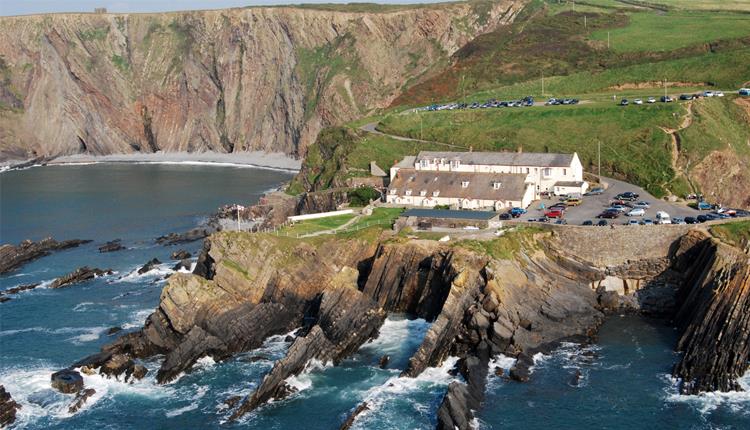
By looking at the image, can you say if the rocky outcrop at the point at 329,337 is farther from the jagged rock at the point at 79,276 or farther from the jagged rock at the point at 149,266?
the jagged rock at the point at 79,276

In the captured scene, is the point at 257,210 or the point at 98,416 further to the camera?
the point at 257,210

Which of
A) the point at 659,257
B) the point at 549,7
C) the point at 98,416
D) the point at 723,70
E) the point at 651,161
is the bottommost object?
the point at 98,416

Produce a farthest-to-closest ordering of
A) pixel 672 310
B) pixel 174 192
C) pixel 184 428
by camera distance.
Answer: pixel 174 192, pixel 672 310, pixel 184 428

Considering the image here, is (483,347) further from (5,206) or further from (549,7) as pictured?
(549,7)

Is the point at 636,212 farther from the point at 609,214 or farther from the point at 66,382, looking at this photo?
the point at 66,382

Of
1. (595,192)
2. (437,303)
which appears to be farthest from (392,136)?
(437,303)

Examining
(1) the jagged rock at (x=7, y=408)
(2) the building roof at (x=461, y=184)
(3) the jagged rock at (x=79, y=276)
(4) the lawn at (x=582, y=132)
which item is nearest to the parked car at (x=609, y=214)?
(2) the building roof at (x=461, y=184)

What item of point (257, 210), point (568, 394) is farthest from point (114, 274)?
point (568, 394)
